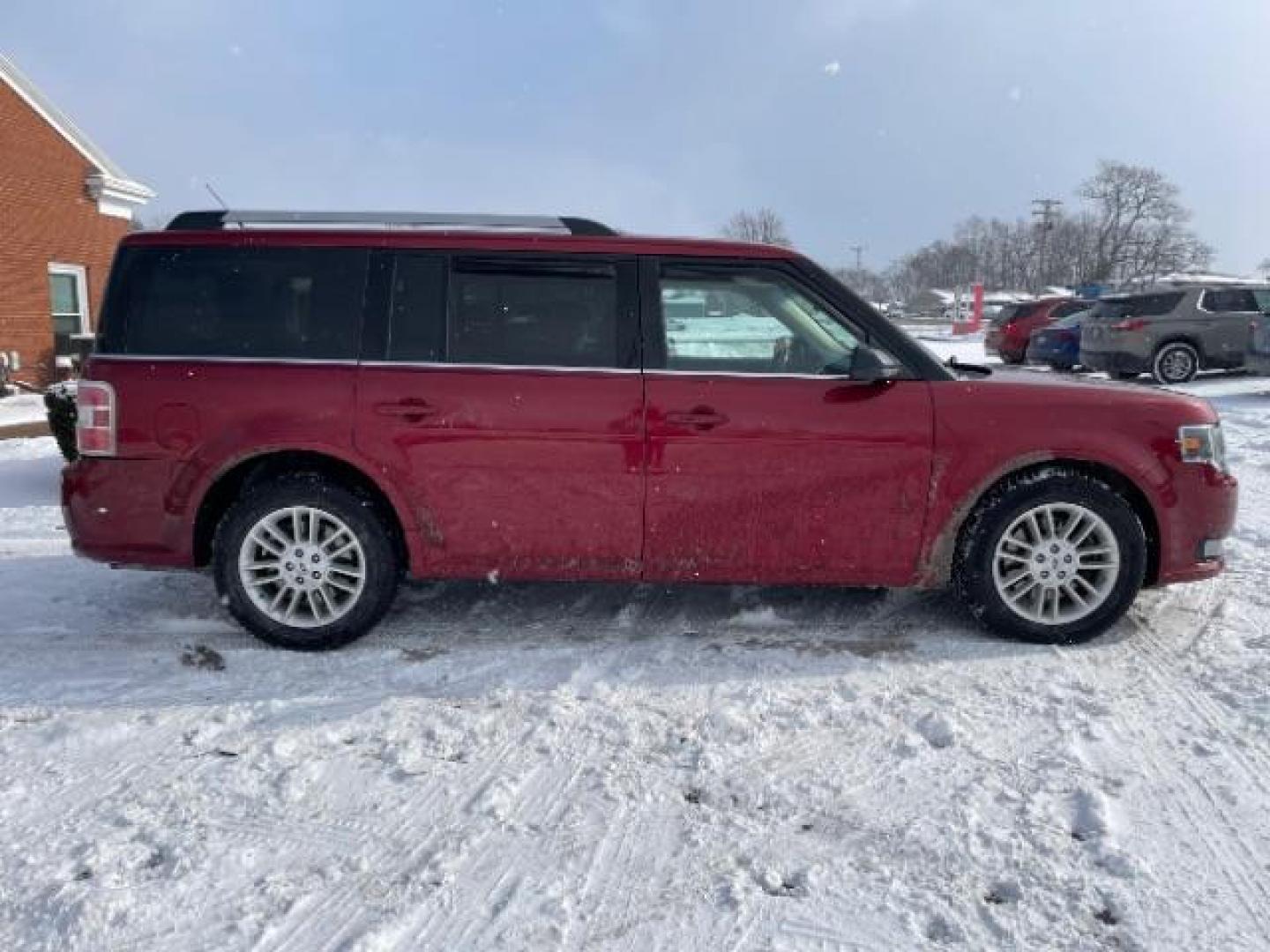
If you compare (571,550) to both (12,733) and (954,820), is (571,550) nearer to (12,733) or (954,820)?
(954,820)

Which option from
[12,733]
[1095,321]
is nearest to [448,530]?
[12,733]

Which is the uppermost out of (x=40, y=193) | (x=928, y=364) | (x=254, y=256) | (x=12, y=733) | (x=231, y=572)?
(x=40, y=193)

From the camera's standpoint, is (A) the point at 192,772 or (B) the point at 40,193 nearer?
(A) the point at 192,772

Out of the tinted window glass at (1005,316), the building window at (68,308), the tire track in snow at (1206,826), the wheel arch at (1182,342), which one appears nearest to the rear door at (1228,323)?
the wheel arch at (1182,342)

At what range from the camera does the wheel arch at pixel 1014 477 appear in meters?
3.96

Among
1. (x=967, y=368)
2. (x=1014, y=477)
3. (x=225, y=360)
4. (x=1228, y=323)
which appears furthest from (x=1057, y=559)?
(x=1228, y=323)

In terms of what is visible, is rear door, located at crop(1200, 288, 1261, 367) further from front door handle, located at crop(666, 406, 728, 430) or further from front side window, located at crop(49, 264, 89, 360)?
front side window, located at crop(49, 264, 89, 360)

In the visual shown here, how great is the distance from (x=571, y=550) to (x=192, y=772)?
1.65 m

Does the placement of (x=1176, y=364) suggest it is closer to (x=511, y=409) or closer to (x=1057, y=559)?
(x=1057, y=559)

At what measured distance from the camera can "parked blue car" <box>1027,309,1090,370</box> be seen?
1792cm

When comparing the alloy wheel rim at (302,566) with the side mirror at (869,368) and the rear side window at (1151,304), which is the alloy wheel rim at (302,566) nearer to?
the side mirror at (869,368)

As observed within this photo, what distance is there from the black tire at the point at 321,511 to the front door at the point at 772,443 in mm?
1166

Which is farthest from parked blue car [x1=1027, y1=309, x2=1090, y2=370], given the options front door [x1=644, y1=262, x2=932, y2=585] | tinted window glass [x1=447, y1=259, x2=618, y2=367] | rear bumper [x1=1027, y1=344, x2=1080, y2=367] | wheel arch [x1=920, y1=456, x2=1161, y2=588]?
tinted window glass [x1=447, y1=259, x2=618, y2=367]

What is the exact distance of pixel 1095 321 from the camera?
15.6 meters
